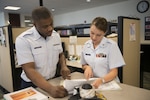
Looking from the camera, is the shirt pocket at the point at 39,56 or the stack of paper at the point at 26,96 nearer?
the stack of paper at the point at 26,96

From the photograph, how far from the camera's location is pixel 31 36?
4.05 ft

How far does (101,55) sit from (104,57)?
35mm

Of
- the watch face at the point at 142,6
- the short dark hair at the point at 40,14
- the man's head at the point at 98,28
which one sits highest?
the watch face at the point at 142,6

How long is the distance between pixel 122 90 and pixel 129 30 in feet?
4.45

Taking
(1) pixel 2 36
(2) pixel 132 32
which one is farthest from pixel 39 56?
(1) pixel 2 36

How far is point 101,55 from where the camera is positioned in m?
1.43

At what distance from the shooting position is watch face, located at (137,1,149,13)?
17.2 feet

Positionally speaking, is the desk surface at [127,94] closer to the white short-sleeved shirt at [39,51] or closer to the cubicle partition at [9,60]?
the white short-sleeved shirt at [39,51]

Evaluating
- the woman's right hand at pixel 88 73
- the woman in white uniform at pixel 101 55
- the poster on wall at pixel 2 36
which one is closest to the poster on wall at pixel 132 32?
the woman in white uniform at pixel 101 55

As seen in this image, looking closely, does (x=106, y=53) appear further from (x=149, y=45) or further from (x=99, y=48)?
(x=149, y=45)

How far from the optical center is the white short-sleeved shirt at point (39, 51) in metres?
1.16

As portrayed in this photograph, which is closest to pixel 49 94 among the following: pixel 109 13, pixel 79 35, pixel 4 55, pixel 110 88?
pixel 110 88

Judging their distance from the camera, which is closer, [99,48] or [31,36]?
[31,36]

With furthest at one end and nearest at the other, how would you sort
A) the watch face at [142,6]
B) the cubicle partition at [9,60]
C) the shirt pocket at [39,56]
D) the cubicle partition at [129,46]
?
the watch face at [142,6] → the cubicle partition at [9,60] → the cubicle partition at [129,46] → the shirt pocket at [39,56]
